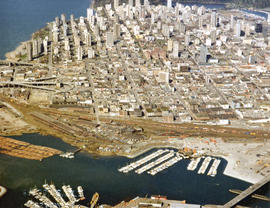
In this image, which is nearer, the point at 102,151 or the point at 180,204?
the point at 180,204

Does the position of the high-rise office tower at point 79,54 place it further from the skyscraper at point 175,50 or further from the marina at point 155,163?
the marina at point 155,163

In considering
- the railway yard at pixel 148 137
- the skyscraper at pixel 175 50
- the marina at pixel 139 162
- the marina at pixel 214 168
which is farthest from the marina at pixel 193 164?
the skyscraper at pixel 175 50

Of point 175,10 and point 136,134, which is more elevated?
point 175,10

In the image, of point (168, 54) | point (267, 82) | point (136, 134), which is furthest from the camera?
point (168, 54)

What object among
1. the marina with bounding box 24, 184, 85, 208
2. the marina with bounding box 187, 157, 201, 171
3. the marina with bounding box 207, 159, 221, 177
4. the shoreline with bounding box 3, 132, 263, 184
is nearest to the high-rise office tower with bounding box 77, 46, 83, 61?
the shoreline with bounding box 3, 132, 263, 184

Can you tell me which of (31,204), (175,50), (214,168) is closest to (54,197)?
(31,204)

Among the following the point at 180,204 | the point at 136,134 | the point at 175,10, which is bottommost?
the point at 180,204

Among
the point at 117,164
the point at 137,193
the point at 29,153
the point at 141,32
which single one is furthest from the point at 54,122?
the point at 141,32

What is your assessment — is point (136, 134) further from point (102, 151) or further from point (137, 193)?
point (137, 193)
